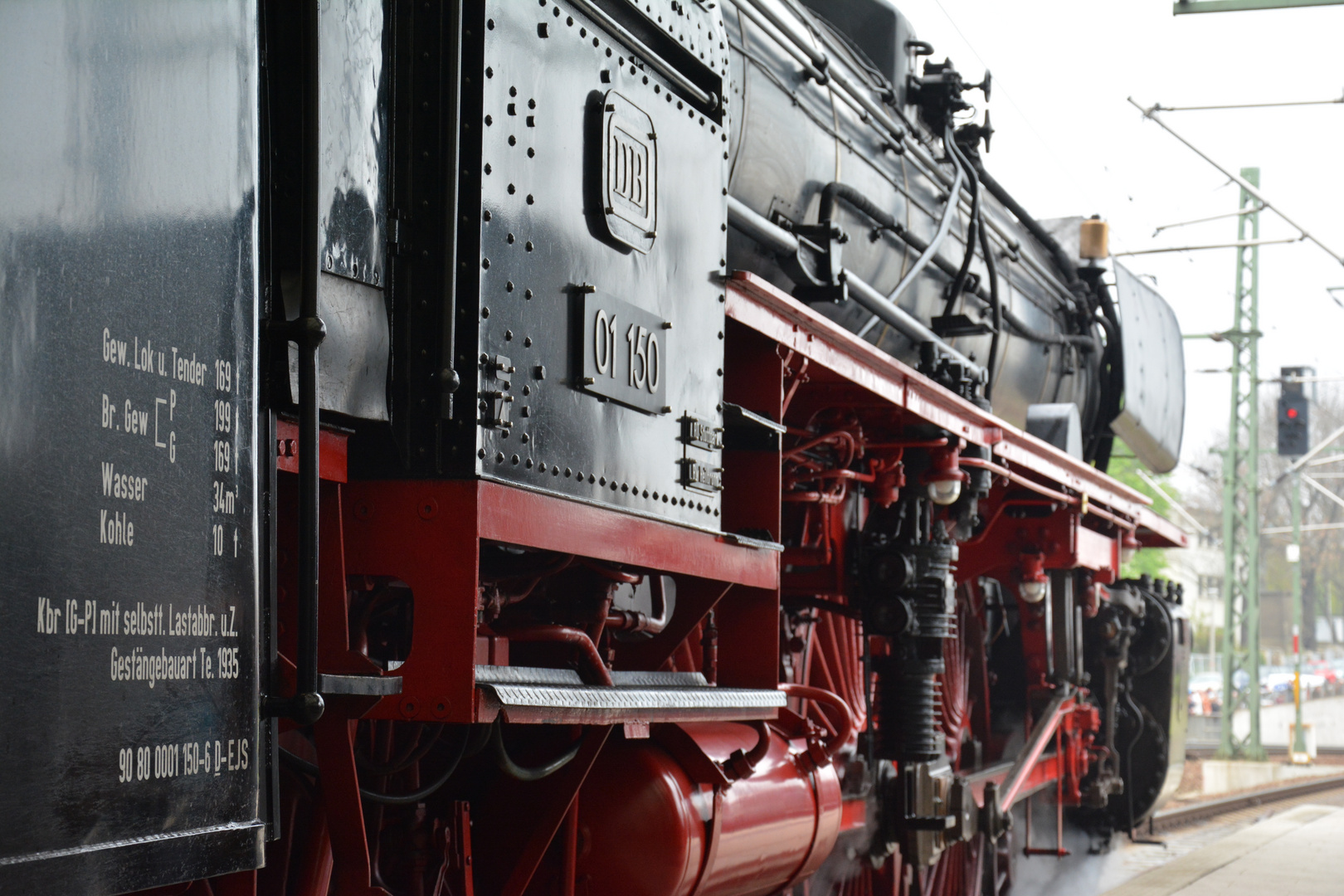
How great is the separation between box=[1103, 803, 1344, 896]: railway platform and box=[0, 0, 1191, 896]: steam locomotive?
8.00ft

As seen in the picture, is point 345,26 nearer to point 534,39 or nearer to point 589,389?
point 534,39

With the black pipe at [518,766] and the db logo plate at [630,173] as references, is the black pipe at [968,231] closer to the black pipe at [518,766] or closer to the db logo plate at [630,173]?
the db logo plate at [630,173]

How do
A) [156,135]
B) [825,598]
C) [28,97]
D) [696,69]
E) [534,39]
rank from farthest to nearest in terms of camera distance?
1. [825,598]
2. [696,69]
3. [534,39]
4. [156,135]
5. [28,97]

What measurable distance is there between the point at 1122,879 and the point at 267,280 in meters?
9.04

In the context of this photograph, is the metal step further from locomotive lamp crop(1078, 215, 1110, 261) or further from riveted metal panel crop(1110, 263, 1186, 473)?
riveted metal panel crop(1110, 263, 1186, 473)

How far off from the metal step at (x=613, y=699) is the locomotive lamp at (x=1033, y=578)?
171 inches

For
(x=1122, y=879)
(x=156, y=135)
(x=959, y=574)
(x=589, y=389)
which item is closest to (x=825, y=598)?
(x=959, y=574)

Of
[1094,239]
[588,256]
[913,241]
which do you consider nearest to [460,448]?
[588,256]

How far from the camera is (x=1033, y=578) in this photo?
772cm

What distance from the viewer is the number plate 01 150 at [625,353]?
9.34ft

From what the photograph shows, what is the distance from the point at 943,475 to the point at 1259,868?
4687 millimetres

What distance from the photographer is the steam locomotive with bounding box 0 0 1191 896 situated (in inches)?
68.2

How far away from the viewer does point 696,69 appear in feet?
11.3

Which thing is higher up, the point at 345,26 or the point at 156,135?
the point at 345,26
